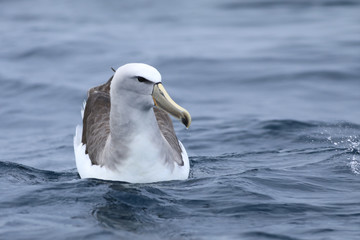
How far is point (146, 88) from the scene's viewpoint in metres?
7.57

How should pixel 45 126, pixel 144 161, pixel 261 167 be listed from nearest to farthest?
pixel 144 161 < pixel 261 167 < pixel 45 126

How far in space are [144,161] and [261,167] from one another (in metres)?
1.87

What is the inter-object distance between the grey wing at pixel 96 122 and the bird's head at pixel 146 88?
1.10 metres

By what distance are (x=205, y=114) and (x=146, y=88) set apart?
5.03 meters

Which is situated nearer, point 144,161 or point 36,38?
point 144,161

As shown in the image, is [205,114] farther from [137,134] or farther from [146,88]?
[146,88]

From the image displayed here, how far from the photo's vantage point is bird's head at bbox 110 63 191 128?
7480 millimetres

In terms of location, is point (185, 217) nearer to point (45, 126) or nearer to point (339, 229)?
point (339, 229)

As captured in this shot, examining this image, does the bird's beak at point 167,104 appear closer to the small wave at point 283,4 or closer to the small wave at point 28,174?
the small wave at point 28,174

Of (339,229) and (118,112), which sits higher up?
(118,112)

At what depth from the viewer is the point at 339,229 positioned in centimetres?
661

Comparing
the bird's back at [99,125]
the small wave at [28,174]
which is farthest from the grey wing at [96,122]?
the small wave at [28,174]

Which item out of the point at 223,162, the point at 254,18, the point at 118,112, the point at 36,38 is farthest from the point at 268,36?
the point at 118,112

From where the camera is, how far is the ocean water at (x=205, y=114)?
276 inches
